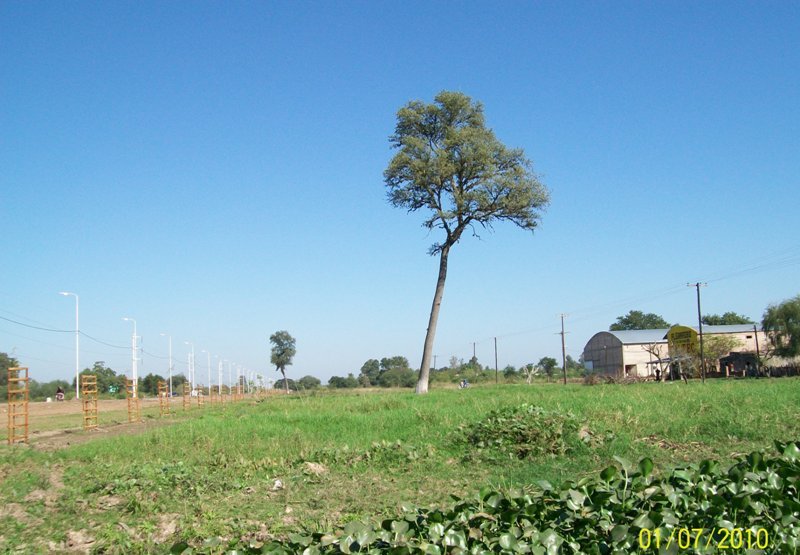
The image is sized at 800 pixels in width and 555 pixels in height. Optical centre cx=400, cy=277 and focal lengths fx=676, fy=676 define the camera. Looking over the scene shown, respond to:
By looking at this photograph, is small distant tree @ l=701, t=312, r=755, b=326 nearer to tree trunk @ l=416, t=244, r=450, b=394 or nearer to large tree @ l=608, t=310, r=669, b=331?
large tree @ l=608, t=310, r=669, b=331

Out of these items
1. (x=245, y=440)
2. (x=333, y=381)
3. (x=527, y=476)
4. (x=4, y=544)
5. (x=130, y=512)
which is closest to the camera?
(x=4, y=544)

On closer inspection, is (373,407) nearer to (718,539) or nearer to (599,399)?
(599,399)

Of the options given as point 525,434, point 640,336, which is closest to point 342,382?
point 640,336

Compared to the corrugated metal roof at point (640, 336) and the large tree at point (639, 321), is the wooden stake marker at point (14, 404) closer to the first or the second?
the corrugated metal roof at point (640, 336)

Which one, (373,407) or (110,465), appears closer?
(110,465)

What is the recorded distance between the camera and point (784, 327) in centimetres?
4575

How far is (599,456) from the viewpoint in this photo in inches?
329

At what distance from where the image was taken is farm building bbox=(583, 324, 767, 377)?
2000 inches

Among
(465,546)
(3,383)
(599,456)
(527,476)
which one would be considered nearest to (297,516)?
Answer: (465,546)

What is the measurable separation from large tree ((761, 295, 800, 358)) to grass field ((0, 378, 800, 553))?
36.8 m

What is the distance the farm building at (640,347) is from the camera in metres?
50.8

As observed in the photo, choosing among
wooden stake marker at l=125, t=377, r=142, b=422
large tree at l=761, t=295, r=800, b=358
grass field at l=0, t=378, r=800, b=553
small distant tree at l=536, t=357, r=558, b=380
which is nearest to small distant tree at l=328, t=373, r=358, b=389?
small distant tree at l=536, t=357, r=558, b=380

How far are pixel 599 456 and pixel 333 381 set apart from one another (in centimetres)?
7296

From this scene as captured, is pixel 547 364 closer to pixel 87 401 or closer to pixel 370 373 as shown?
pixel 370 373
